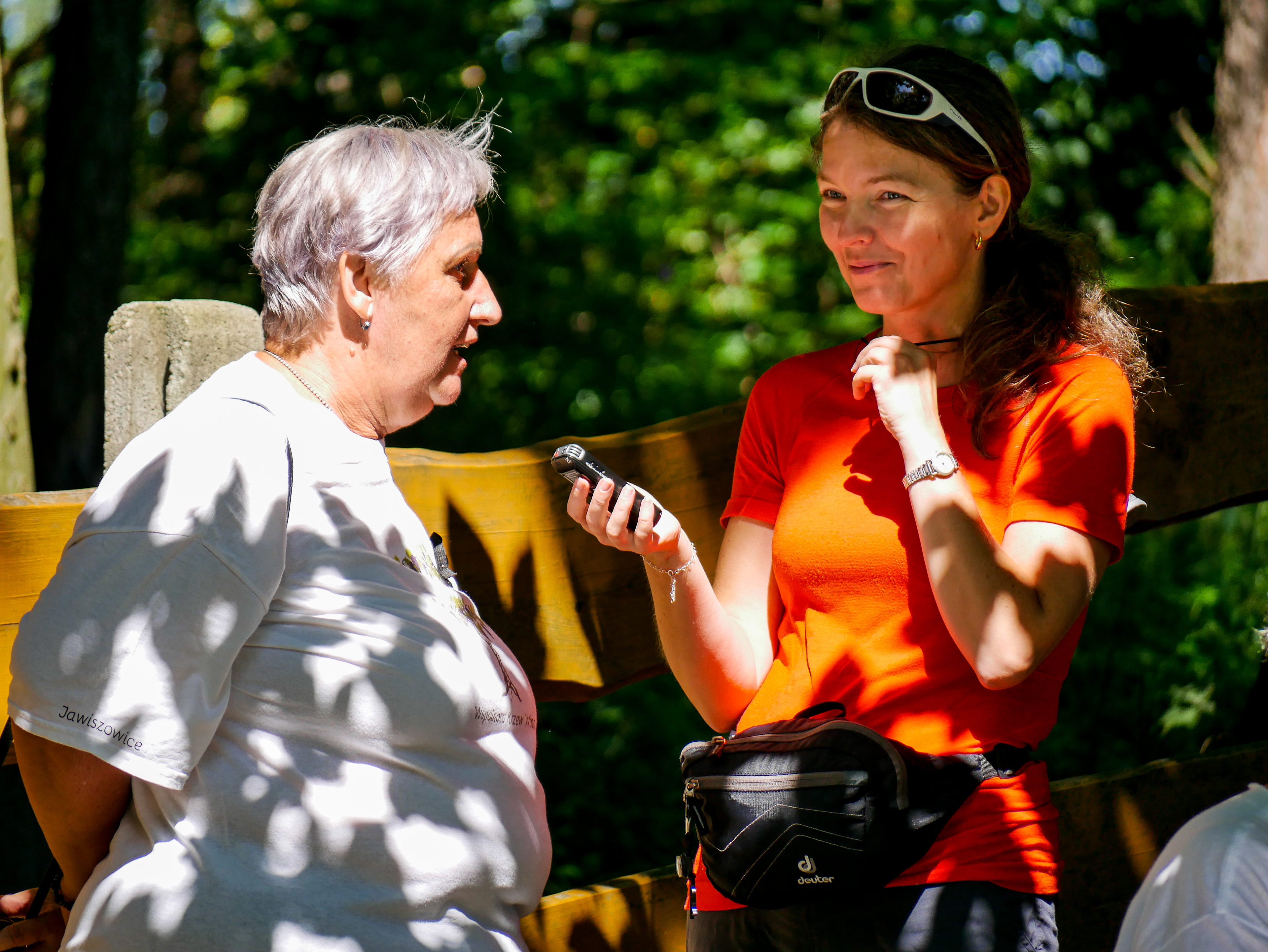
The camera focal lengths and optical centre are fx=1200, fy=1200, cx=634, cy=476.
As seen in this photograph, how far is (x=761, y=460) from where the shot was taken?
222 cm

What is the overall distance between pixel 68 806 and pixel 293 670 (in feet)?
1.21

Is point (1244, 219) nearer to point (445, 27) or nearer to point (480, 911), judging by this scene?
point (480, 911)

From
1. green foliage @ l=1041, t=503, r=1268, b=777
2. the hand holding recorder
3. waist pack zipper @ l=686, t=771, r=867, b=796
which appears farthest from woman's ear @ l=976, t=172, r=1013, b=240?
green foliage @ l=1041, t=503, r=1268, b=777

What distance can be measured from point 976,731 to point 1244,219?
9.98ft

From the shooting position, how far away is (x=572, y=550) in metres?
2.49

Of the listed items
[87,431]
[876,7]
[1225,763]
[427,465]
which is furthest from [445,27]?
[1225,763]

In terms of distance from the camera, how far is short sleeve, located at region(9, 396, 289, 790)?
1608 mm

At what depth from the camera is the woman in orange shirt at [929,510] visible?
183 centimetres

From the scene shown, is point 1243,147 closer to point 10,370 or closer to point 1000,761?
point 1000,761

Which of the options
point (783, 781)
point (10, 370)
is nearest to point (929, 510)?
point (783, 781)

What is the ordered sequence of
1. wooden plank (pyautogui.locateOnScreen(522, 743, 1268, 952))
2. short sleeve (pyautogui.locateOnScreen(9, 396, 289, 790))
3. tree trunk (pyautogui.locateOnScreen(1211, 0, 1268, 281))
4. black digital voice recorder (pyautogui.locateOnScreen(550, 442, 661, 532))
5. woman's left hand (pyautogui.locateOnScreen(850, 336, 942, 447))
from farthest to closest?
tree trunk (pyautogui.locateOnScreen(1211, 0, 1268, 281)) → wooden plank (pyautogui.locateOnScreen(522, 743, 1268, 952)) → black digital voice recorder (pyautogui.locateOnScreen(550, 442, 661, 532)) → woman's left hand (pyautogui.locateOnScreen(850, 336, 942, 447)) → short sleeve (pyautogui.locateOnScreen(9, 396, 289, 790))

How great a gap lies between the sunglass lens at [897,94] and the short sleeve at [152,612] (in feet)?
4.02

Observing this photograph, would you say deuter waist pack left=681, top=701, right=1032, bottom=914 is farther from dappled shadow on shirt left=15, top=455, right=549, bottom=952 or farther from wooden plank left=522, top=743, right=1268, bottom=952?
wooden plank left=522, top=743, right=1268, bottom=952

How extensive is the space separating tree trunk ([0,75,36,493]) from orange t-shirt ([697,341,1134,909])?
2001 millimetres
